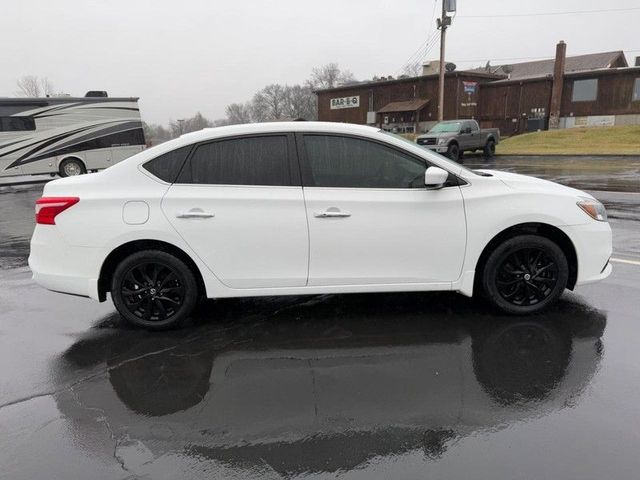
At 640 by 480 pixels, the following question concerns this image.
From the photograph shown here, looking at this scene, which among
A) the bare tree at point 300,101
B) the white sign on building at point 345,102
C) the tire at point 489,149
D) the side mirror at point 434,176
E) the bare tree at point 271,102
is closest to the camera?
the side mirror at point 434,176

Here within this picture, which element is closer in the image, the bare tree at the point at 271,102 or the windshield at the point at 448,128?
the windshield at the point at 448,128

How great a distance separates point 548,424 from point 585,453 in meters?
0.28

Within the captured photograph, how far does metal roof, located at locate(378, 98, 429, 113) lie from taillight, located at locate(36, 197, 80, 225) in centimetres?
3655

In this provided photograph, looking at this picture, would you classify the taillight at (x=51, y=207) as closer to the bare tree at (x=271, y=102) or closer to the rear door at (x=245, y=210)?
the rear door at (x=245, y=210)

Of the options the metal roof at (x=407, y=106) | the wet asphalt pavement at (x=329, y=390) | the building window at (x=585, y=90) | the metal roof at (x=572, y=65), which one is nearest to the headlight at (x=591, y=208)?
the wet asphalt pavement at (x=329, y=390)

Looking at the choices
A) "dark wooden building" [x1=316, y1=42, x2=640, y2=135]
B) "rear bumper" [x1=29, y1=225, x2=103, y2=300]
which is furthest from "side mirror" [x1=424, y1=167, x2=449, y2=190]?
"dark wooden building" [x1=316, y1=42, x2=640, y2=135]

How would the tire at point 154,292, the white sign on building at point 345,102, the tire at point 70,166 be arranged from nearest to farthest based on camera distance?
the tire at point 154,292 < the tire at point 70,166 < the white sign on building at point 345,102

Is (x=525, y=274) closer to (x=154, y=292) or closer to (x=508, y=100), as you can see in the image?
(x=154, y=292)

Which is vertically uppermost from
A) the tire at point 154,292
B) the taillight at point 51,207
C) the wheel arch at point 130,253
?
the taillight at point 51,207

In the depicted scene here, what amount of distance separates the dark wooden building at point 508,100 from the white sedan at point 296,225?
3359 centimetres

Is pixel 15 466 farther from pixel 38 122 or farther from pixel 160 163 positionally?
pixel 38 122

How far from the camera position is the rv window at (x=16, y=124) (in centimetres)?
1884

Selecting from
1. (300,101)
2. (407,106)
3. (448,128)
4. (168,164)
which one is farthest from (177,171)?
(300,101)

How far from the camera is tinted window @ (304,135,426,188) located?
4.18 metres
